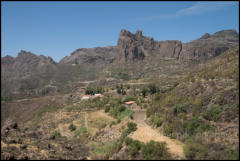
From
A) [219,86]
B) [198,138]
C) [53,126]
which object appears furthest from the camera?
[53,126]

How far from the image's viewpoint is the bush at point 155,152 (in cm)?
1359

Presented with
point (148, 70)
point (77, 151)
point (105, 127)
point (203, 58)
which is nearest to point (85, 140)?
point (105, 127)

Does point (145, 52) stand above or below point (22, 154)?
A: above

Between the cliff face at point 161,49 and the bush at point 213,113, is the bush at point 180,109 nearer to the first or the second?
the bush at point 213,113

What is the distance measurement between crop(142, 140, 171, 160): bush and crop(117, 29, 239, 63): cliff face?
112747mm

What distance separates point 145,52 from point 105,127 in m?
120

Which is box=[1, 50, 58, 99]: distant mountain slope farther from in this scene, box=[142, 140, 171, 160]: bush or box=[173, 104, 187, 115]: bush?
box=[142, 140, 171, 160]: bush

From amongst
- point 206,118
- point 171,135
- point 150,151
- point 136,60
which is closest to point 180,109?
point 206,118

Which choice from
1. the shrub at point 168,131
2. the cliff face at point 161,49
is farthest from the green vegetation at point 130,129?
the cliff face at point 161,49

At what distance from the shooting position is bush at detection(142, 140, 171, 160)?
1359cm

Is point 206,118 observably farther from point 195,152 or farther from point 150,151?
point 150,151

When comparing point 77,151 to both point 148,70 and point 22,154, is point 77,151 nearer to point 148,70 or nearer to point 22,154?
point 22,154

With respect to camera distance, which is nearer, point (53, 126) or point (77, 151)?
point (77, 151)

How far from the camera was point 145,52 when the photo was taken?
141 metres
